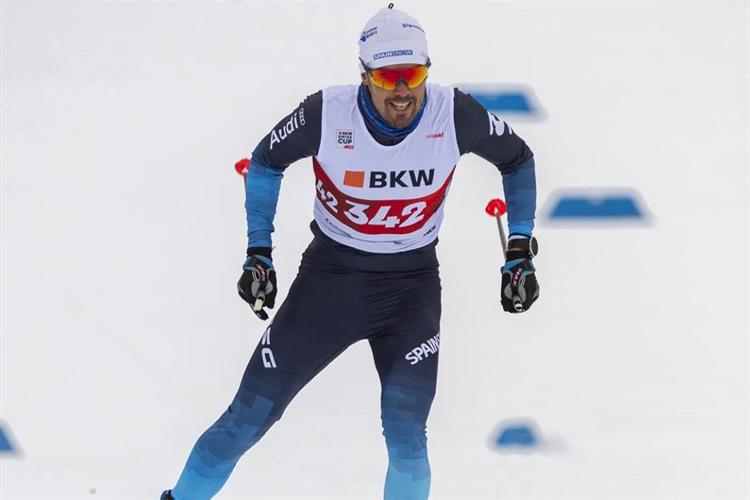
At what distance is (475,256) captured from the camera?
12.8 ft

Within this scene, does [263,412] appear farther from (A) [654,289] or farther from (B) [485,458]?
(A) [654,289]

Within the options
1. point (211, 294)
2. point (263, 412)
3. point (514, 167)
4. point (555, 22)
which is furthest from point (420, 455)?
point (555, 22)

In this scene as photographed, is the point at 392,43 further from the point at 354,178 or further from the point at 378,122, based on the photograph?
the point at 354,178

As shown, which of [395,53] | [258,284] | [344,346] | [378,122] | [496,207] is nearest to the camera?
[395,53]

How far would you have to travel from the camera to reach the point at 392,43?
280 centimetres

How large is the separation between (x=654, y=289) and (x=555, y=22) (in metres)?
1.07

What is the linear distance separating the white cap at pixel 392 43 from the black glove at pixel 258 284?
68cm

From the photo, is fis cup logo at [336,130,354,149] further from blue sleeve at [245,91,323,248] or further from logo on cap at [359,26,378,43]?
logo on cap at [359,26,378,43]

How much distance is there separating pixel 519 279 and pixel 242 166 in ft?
4.06

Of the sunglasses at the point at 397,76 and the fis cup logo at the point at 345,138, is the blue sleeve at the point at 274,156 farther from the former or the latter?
the sunglasses at the point at 397,76

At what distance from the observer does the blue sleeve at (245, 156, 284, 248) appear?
10.3 feet

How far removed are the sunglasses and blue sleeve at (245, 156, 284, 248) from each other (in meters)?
0.49

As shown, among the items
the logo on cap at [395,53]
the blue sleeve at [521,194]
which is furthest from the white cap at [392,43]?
the blue sleeve at [521,194]

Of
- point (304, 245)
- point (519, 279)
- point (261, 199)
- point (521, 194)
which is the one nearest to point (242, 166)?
point (304, 245)
